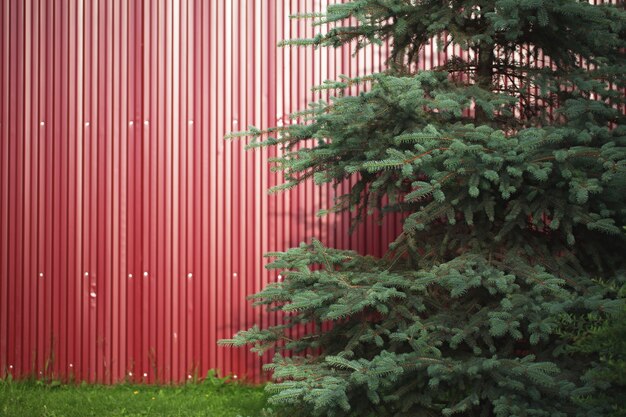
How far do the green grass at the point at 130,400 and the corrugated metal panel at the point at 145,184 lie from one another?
140 millimetres

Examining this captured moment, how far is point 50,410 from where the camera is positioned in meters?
5.43

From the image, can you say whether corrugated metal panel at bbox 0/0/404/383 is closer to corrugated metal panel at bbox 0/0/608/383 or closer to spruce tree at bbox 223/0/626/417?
corrugated metal panel at bbox 0/0/608/383

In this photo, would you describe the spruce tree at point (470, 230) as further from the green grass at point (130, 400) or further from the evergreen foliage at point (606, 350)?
the green grass at point (130, 400)

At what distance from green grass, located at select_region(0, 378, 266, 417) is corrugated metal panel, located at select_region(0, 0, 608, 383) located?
0.14m

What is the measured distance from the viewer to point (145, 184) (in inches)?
246

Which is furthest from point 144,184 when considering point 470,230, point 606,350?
point 606,350

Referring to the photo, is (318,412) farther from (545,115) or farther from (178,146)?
(178,146)

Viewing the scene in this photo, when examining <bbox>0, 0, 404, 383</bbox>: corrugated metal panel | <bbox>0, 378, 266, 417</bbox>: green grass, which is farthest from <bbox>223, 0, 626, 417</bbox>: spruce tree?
<bbox>0, 0, 404, 383</bbox>: corrugated metal panel

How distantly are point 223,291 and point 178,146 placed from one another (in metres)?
1.22

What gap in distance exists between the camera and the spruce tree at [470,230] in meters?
4.03

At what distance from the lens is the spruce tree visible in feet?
13.2

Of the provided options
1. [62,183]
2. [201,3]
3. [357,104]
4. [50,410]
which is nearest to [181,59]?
[201,3]

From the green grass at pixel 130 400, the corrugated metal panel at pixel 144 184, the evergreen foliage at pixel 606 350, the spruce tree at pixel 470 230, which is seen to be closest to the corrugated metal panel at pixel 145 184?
the corrugated metal panel at pixel 144 184

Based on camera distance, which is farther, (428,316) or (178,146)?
(178,146)
